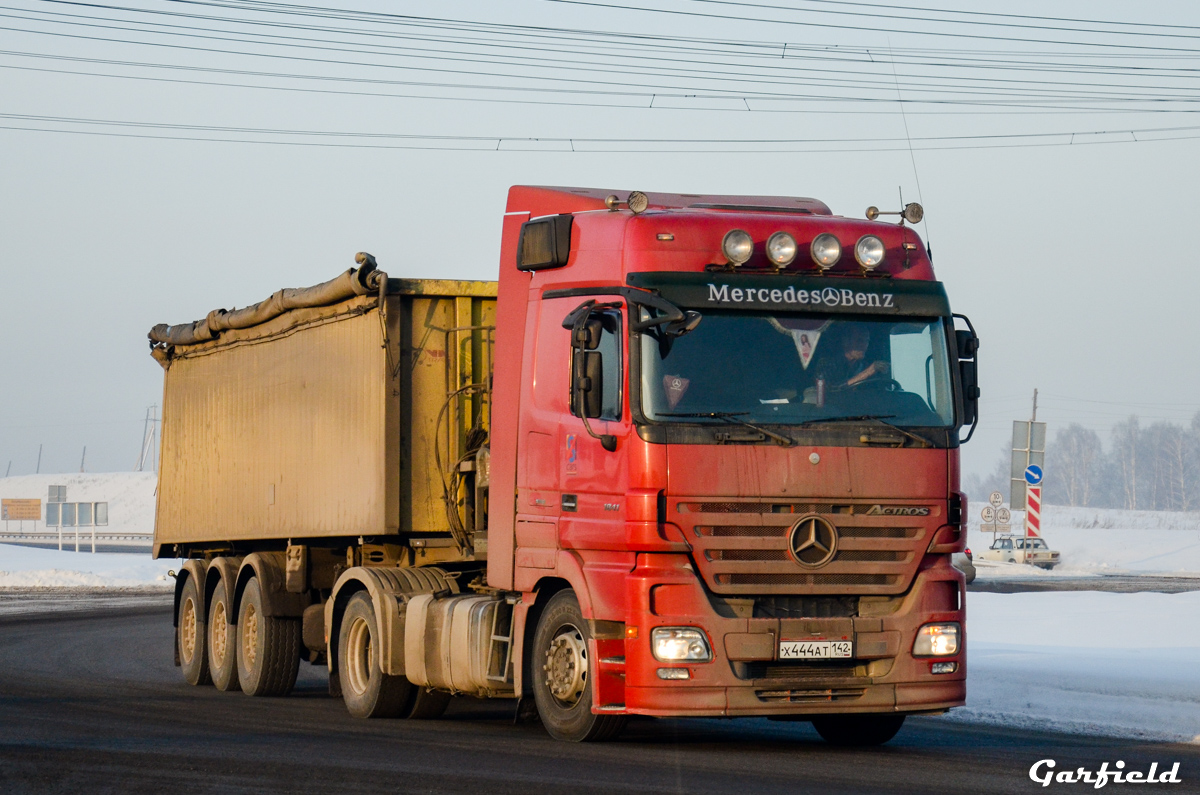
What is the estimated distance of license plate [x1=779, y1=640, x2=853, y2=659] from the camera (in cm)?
959

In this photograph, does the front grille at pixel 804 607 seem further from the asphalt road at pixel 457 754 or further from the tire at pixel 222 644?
the tire at pixel 222 644

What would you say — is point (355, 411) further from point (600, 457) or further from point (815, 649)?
point (815, 649)

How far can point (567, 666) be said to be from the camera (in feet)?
33.5

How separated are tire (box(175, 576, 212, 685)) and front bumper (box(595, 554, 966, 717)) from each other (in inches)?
327

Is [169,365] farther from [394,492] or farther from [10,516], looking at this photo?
[10,516]

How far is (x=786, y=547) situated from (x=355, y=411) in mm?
4810

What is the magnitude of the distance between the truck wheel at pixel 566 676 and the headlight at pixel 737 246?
2.39m

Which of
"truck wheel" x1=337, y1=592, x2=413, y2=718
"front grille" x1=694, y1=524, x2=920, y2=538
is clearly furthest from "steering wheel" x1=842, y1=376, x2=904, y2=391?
"truck wheel" x1=337, y1=592, x2=413, y2=718

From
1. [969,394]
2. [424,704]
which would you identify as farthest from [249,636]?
[969,394]

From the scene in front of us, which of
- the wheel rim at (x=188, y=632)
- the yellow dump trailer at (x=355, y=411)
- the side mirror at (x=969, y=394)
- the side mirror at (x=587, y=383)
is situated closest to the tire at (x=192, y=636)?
the wheel rim at (x=188, y=632)

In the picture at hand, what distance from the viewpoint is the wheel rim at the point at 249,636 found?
15.3 metres

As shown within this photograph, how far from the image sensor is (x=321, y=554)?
47.5ft

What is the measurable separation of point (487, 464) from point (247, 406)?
4.92 m

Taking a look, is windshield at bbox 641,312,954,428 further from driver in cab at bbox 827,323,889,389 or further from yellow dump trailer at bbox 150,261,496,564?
yellow dump trailer at bbox 150,261,496,564
